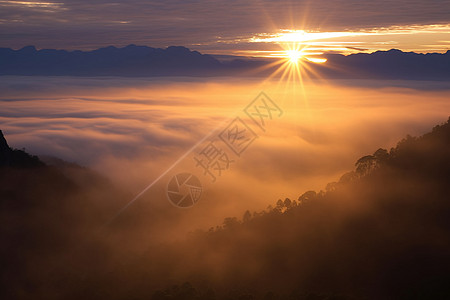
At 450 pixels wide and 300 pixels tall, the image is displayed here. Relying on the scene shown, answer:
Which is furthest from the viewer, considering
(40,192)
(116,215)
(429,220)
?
(116,215)

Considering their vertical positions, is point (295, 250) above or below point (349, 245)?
below

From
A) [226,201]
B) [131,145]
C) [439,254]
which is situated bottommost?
[439,254]

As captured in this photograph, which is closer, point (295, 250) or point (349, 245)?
point (349, 245)

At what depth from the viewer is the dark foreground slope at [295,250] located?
35.6 metres

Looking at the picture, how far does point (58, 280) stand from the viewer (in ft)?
175

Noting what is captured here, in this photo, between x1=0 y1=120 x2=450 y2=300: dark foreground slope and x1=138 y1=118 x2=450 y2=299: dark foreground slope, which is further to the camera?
x1=0 y1=120 x2=450 y2=300: dark foreground slope

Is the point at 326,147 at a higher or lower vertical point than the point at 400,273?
higher

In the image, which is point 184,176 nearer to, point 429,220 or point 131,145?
point 131,145

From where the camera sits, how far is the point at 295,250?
44.8 metres

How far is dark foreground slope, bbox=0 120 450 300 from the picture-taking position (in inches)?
1400

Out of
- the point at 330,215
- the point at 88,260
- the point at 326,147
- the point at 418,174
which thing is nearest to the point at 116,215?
the point at 88,260

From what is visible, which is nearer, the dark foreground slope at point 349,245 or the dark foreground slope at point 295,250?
the dark foreground slope at point 349,245

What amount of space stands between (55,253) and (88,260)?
4.95 meters

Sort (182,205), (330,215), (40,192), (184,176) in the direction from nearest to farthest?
(330,215), (40,192), (182,205), (184,176)
